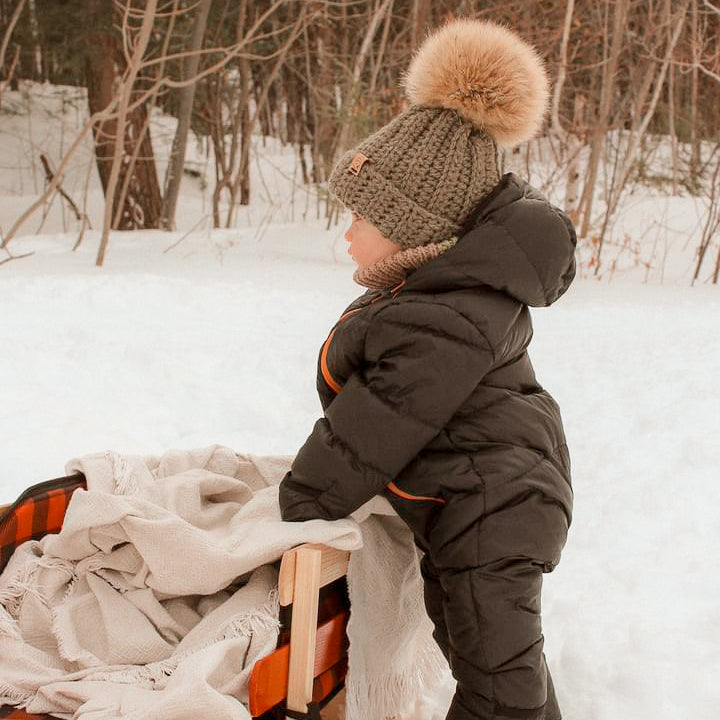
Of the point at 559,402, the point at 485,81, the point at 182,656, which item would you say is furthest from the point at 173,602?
the point at 559,402

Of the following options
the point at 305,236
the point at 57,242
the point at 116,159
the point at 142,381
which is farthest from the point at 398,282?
the point at 305,236

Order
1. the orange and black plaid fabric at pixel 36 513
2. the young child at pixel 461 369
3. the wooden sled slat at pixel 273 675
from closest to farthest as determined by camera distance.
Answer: the wooden sled slat at pixel 273 675 < the young child at pixel 461 369 < the orange and black plaid fabric at pixel 36 513

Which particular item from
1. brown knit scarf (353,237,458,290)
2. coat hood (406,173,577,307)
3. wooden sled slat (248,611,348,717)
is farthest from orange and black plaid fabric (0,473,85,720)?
coat hood (406,173,577,307)

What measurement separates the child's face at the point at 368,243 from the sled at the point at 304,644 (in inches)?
22.4

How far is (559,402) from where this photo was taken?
3.52 m

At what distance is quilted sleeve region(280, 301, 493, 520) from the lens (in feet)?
4.69

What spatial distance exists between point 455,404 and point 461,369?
64 mm

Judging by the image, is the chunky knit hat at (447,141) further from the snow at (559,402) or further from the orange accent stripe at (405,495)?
the snow at (559,402)

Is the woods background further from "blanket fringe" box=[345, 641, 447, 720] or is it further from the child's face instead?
"blanket fringe" box=[345, 641, 447, 720]

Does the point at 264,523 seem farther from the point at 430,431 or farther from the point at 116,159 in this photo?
the point at 116,159

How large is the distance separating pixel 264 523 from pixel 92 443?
58.2 inches

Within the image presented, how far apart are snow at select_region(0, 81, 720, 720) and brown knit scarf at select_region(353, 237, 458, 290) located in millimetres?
971

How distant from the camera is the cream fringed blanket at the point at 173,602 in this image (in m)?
1.37

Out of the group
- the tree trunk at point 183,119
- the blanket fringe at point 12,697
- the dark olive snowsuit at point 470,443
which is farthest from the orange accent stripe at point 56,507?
the tree trunk at point 183,119
